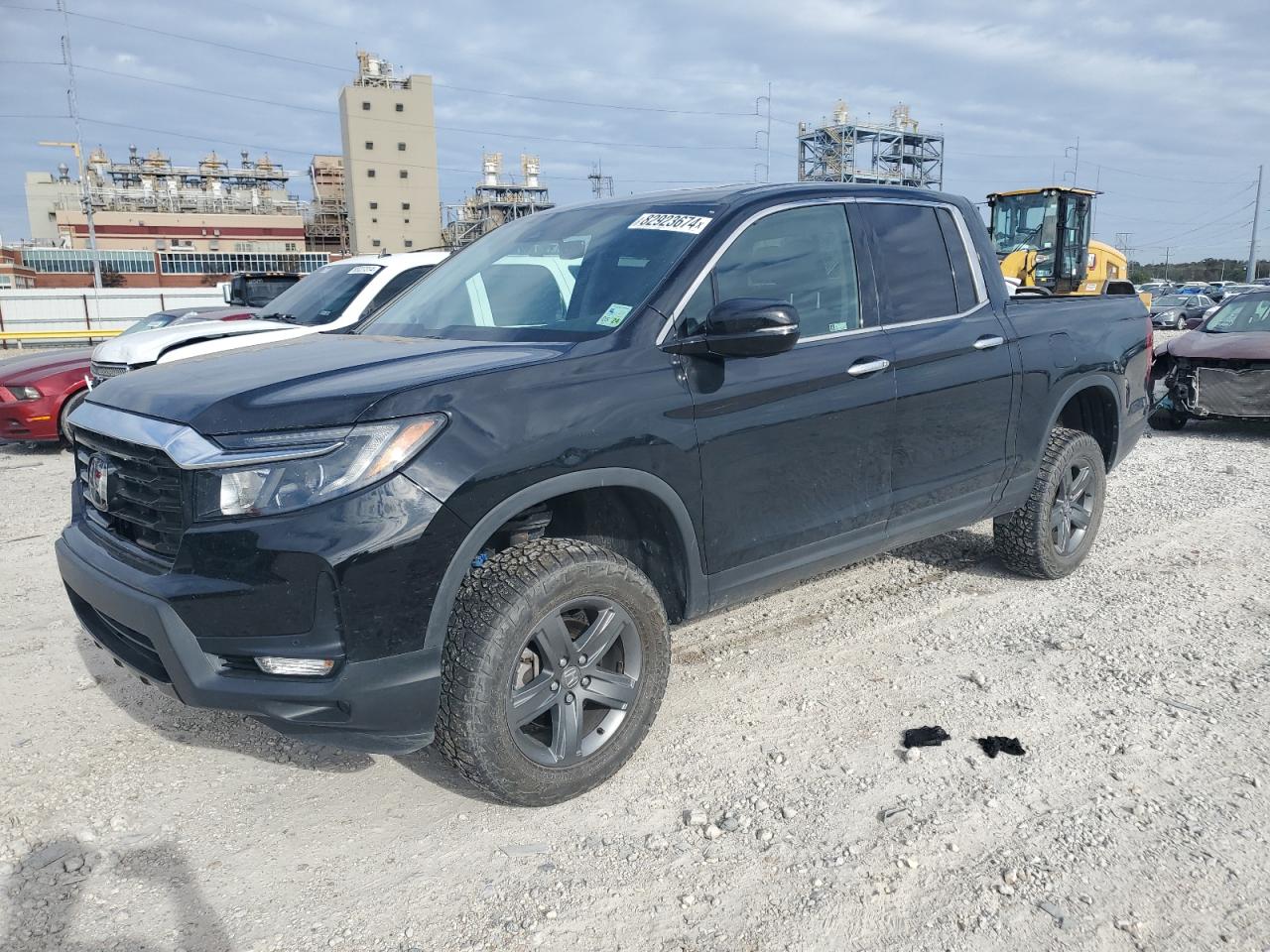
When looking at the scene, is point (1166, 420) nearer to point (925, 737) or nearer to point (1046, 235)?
point (925, 737)

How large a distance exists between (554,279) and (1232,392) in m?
8.72

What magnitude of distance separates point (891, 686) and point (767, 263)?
A: 5.87 feet

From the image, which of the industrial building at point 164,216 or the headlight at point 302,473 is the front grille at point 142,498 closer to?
the headlight at point 302,473

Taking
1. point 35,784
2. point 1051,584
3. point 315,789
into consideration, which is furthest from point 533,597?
point 1051,584

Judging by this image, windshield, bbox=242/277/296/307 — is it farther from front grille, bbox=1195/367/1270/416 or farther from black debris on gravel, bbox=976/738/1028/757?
front grille, bbox=1195/367/1270/416

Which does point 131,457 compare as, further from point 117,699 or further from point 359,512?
point 117,699

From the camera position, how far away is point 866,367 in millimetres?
3738

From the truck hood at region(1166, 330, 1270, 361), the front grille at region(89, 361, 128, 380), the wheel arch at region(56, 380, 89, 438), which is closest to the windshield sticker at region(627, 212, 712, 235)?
the front grille at region(89, 361, 128, 380)

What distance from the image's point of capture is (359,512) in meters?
2.46

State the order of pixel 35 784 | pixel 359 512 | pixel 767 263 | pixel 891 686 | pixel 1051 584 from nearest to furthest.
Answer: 1. pixel 359 512
2. pixel 35 784
3. pixel 767 263
4. pixel 891 686
5. pixel 1051 584

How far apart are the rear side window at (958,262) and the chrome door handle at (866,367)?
0.76m

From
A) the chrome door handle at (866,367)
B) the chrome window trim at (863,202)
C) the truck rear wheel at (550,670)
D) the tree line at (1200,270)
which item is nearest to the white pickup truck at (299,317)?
the chrome window trim at (863,202)

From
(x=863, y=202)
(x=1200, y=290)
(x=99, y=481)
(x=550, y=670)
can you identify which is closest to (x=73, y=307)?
(x=99, y=481)

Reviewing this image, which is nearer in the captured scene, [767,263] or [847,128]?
[767,263]
